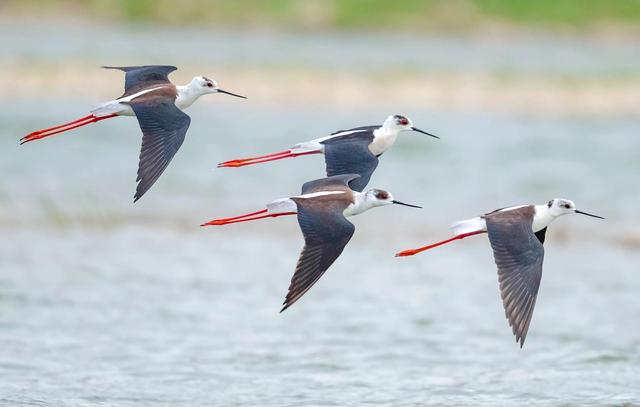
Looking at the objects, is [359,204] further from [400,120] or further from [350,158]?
[400,120]

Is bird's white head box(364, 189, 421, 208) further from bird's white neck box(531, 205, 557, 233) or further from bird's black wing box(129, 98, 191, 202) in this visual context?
bird's black wing box(129, 98, 191, 202)

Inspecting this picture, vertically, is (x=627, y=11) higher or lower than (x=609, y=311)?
higher

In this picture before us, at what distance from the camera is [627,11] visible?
44531 millimetres

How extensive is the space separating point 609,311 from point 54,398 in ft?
18.0

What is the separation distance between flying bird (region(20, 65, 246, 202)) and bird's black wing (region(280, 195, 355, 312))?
782 millimetres

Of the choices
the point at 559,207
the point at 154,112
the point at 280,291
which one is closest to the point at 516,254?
the point at 559,207

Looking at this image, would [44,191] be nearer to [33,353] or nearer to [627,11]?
[33,353]

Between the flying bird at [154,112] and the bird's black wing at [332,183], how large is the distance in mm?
703

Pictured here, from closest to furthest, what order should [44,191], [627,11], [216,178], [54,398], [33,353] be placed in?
[54,398], [33,353], [44,191], [216,178], [627,11]

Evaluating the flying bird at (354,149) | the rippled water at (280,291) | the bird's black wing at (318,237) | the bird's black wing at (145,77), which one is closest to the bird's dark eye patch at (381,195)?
the flying bird at (354,149)

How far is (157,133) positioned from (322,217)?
41.4 inches

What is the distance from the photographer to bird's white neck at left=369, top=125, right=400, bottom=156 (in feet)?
28.8

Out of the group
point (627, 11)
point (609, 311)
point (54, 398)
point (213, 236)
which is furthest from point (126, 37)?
point (54, 398)

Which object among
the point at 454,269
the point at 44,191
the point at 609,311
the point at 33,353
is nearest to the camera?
the point at 33,353
